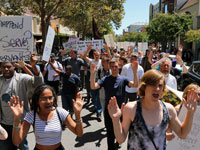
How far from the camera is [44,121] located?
2.47 m

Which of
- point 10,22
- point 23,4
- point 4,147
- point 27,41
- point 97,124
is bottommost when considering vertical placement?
point 97,124

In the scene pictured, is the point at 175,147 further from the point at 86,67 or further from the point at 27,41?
the point at 86,67

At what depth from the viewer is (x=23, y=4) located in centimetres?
1421

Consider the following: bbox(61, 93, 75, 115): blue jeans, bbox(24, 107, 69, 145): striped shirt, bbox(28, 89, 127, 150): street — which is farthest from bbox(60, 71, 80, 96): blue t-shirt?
bbox(24, 107, 69, 145): striped shirt

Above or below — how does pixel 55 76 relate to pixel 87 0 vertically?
below

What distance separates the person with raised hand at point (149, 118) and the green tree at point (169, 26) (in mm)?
29122

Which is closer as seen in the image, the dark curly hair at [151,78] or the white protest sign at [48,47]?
the dark curly hair at [151,78]

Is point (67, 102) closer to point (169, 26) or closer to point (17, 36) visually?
point (17, 36)

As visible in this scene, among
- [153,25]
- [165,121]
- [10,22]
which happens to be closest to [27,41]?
[10,22]

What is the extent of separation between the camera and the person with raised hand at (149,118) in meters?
2.14

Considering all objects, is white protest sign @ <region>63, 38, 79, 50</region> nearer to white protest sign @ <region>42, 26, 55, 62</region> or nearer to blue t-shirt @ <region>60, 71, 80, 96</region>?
blue t-shirt @ <region>60, 71, 80, 96</region>

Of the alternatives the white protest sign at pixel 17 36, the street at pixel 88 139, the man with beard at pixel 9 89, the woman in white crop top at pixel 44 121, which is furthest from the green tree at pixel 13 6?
the woman in white crop top at pixel 44 121

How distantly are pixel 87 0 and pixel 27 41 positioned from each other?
11131mm

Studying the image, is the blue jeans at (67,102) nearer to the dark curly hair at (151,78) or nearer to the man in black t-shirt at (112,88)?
the man in black t-shirt at (112,88)
